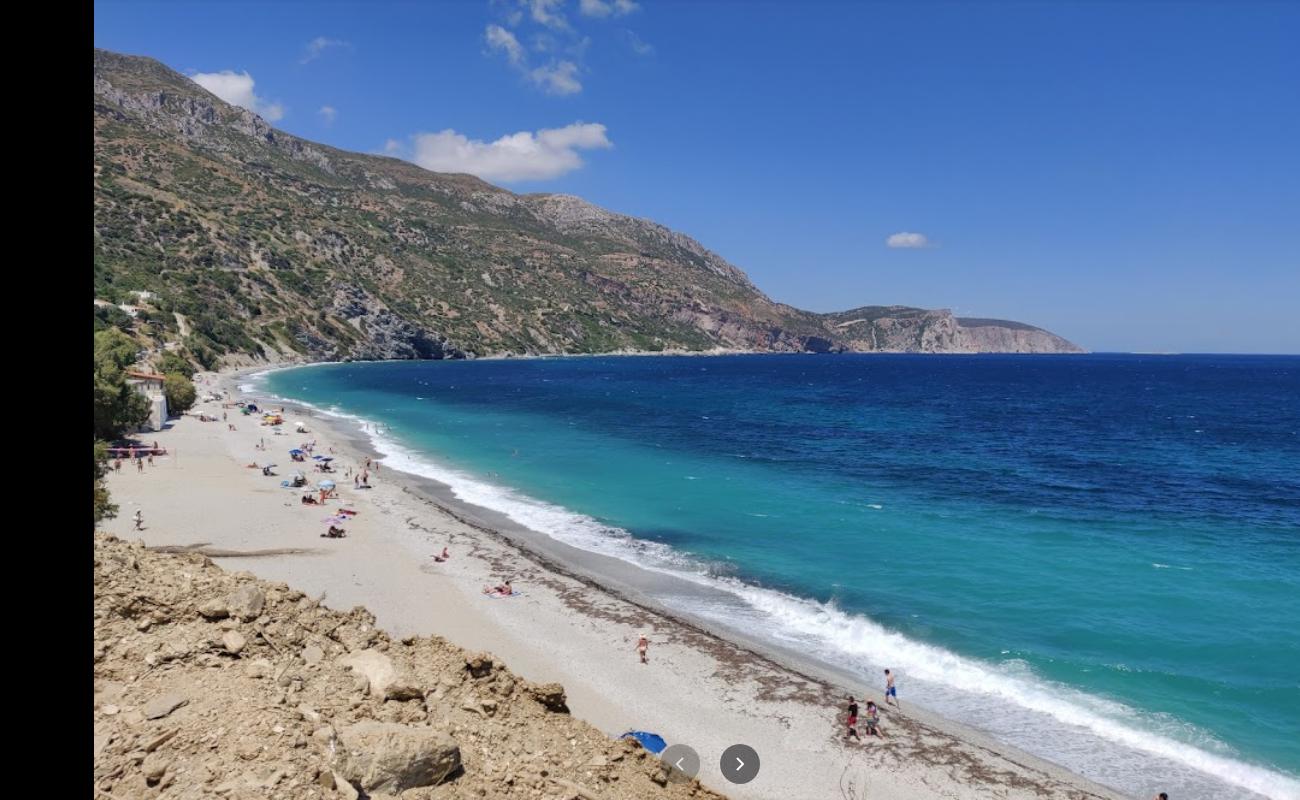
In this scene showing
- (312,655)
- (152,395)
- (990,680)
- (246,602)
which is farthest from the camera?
(152,395)

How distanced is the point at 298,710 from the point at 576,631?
15.1 m

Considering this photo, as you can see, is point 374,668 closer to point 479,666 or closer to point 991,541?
point 479,666

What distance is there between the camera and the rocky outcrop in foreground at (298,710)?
6555mm

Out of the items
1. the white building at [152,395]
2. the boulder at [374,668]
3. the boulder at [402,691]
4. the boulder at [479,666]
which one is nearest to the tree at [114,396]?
the white building at [152,395]

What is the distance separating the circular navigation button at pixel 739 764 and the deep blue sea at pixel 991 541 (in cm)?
592

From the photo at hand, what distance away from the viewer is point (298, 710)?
745 centimetres

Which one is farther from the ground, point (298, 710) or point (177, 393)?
point (298, 710)

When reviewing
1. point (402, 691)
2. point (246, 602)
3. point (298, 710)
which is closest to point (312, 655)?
point (246, 602)

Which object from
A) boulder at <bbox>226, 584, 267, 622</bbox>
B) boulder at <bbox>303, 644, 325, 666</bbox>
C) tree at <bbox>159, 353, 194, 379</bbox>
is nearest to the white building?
tree at <bbox>159, 353, 194, 379</bbox>

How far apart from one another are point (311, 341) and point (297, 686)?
5535 inches

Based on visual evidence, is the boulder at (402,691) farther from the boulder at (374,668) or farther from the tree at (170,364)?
the tree at (170,364)

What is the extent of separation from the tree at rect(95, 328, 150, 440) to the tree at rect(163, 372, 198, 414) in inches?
313

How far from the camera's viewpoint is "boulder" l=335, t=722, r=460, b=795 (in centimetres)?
694

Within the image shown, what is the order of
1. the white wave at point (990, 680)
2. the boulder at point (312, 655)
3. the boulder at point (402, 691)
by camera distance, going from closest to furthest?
1. the boulder at point (402, 691)
2. the boulder at point (312, 655)
3. the white wave at point (990, 680)
